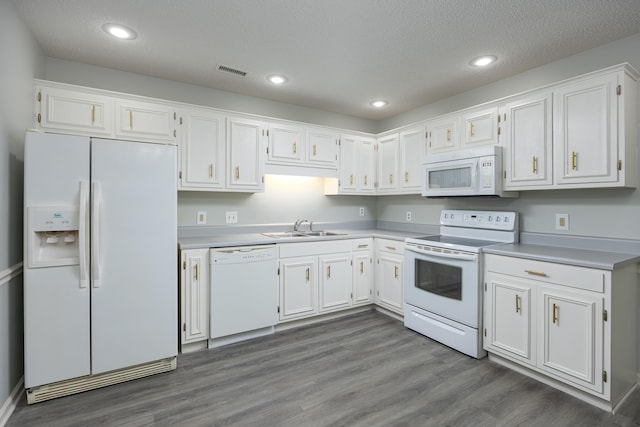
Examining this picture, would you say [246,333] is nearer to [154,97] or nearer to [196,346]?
[196,346]

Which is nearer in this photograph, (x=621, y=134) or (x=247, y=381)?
(x=621, y=134)

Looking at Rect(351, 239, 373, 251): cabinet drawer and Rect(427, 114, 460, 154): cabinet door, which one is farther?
Rect(351, 239, 373, 251): cabinet drawer

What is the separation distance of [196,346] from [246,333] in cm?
45

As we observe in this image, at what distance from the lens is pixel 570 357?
208 centimetres

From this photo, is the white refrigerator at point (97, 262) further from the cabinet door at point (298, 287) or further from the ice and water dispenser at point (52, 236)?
the cabinet door at point (298, 287)

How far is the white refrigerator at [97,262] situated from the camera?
6.53ft

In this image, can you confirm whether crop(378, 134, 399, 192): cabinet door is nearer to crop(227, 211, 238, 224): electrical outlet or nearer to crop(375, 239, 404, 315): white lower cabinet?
crop(375, 239, 404, 315): white lower cabinet

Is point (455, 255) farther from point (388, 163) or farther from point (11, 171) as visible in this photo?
point (11, 171)

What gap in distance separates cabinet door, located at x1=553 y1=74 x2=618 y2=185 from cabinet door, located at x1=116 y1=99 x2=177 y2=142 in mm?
3239

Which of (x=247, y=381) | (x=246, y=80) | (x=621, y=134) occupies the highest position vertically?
(x=246, y=80)

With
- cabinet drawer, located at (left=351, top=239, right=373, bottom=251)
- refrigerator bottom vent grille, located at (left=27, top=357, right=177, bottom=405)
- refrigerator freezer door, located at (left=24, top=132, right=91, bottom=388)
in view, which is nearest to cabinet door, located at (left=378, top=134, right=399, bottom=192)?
cabinet drawer, located at (left=351, top=239, right=373, bottom=251)

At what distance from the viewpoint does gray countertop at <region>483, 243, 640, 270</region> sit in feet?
6.43

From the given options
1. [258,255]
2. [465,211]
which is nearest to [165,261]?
[258,255]

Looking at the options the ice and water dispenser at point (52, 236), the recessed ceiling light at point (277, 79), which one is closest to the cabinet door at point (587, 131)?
the recessed ceiling light at point (277, 79)
